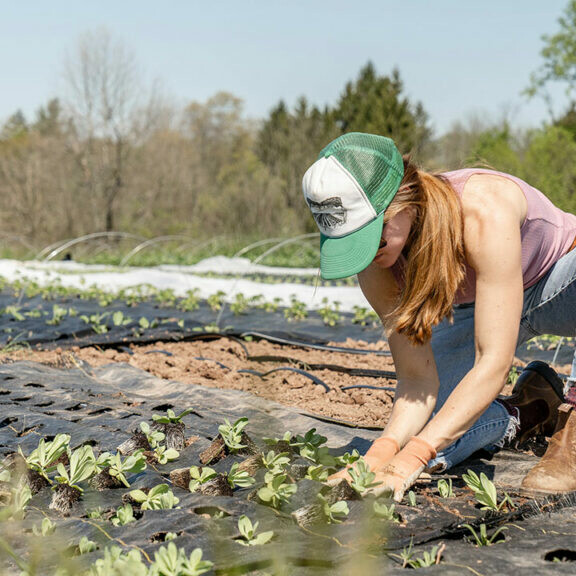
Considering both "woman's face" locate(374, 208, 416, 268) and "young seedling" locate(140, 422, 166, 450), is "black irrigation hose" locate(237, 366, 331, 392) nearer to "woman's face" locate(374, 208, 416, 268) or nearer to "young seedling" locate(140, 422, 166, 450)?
Result: "young seedling" locate(140, 422, 166, 450)

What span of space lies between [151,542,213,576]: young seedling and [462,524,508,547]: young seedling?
2.11ft

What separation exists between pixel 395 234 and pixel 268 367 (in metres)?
2.21

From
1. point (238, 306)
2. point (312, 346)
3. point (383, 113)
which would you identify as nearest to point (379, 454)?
point (312, 346)

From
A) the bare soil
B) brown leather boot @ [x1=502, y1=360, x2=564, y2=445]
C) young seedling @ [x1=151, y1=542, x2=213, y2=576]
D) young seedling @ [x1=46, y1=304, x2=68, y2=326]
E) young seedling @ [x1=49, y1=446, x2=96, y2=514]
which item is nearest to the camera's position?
young seedling @ [x1=151, y1=542, x2=213, y2=576]

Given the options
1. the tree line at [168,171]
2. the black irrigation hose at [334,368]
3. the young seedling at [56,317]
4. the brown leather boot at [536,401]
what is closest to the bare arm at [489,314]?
the brown leather boot at [536,401]

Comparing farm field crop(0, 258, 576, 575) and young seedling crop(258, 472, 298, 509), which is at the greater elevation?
young seedling crop(258, 472, 298, 509)

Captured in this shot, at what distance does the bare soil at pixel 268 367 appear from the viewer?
3014 millimetres

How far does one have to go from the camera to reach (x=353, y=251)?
5.58 ft

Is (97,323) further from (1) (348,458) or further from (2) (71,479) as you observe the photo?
(1) (348,458)

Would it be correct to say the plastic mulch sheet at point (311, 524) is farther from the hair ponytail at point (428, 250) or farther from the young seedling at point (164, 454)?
the hair ponytail at point (428, 250)

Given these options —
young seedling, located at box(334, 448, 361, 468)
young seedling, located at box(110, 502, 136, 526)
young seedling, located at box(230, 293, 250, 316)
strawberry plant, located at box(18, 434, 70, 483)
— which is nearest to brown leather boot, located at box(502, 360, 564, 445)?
young seedling, located at box(334, 448, 361, 468)

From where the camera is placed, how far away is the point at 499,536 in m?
1.53

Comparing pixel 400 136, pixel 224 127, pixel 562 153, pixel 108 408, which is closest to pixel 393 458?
pixel 108 408

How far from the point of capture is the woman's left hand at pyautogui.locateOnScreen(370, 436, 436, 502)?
1.66 meters
